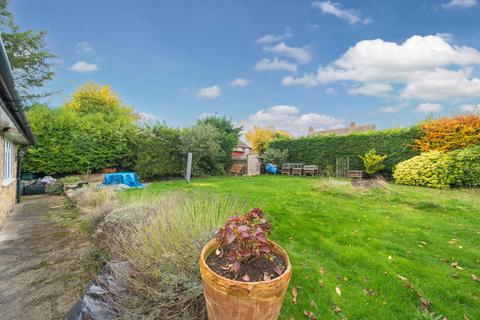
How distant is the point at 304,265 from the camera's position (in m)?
2.71

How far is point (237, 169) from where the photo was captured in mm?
15500

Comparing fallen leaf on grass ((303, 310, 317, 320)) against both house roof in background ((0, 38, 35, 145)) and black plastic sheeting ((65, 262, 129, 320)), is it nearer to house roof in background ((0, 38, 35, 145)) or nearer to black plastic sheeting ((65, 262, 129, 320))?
black plastic sheeting ((65, 262, 129, 320))

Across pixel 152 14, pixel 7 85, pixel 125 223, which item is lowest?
pixel 125 223

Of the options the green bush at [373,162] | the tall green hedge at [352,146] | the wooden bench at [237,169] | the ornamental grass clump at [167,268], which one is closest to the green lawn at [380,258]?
the ornamental grass clump at [167,268]

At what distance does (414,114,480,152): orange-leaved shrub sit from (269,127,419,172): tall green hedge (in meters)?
0.43

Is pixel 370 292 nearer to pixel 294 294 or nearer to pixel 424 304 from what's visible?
pixel 424 304

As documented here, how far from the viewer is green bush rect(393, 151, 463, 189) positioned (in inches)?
328

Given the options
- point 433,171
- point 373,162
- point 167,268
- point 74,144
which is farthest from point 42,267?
point 373,162

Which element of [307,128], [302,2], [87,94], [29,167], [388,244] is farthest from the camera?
[307,128]

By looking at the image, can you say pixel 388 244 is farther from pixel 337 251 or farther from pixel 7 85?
pixel 7 85

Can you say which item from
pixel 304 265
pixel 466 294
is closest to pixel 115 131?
pixel 304 265

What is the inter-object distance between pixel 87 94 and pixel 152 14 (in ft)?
73.2

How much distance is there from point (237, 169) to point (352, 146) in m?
7.29

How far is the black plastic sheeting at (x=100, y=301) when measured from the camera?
70.8 inches
